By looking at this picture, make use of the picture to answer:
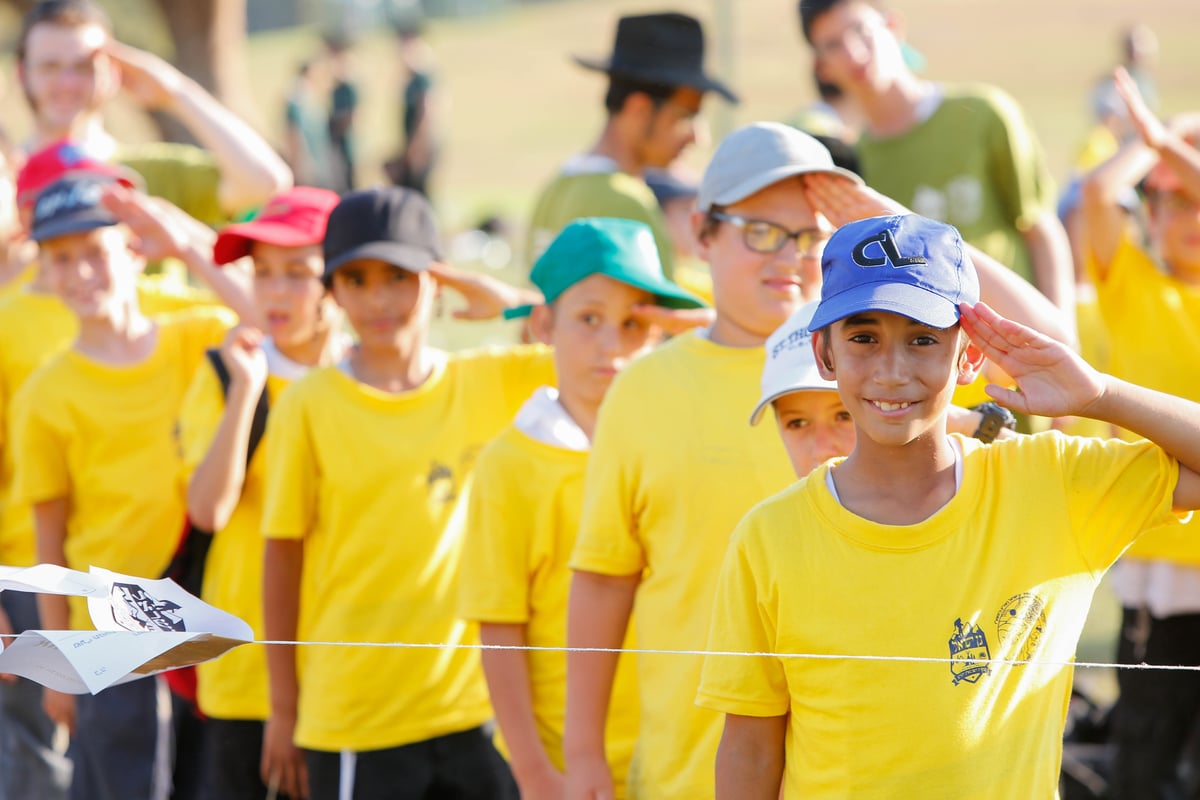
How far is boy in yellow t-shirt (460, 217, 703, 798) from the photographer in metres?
3.63

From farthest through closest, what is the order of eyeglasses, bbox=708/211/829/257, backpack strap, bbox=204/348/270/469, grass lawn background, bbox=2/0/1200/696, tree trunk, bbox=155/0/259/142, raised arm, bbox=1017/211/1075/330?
grass lawn background, bbox=2/0/1200/696 → tree trunk, bbox=155/0/259/142 → raised arm, bbox=1017/211/1075/330 → backpack strap, bbox=204/348/270/469 → eyeglasses, bbox=708/211/829/257

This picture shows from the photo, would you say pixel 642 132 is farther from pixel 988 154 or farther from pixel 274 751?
pixel 274 751

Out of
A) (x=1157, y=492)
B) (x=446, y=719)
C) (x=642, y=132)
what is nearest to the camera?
(x=1157, y=492)

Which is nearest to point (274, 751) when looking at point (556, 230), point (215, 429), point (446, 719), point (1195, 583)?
point (446, 719)

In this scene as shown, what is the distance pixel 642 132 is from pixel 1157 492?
3.26m

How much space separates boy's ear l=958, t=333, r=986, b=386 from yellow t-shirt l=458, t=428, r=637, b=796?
1230mm

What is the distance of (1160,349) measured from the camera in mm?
5094

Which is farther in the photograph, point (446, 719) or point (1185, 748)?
point (1185, 748)

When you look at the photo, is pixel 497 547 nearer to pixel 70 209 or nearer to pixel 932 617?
pixel 932 617

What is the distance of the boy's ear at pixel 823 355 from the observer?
2.67 m

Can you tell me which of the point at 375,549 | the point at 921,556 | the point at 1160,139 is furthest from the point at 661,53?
the point at 921,556

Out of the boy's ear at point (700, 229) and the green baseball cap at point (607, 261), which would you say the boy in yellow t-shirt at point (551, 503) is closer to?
the green baseball cap at point (607, 261)

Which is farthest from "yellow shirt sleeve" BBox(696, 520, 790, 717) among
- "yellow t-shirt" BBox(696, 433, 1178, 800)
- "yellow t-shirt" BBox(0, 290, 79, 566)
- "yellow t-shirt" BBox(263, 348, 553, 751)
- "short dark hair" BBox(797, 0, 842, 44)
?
"yellow t-shirt" BBox(0, 290, 79, 566)

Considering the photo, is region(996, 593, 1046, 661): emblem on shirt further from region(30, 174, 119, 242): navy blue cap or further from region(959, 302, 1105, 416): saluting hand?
region(30, 174, 119, 242): navy blue cap
